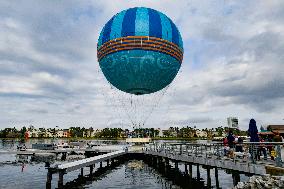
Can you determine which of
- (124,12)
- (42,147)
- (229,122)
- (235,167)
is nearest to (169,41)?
(124,12)

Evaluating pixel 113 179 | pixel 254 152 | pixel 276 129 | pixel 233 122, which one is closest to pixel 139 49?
pixel 233 122

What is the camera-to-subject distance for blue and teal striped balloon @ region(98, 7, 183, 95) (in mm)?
25188

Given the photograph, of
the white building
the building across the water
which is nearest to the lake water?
the building across the water

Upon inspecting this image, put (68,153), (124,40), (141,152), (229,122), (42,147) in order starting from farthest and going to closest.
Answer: (42,147), (68,153), (141,152), (124,40), (229,122)

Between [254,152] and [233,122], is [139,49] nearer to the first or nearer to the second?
[233,122]

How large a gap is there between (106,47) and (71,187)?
13.2 metres

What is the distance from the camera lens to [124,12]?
26.9 meters

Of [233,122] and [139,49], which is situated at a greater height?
[139,49]

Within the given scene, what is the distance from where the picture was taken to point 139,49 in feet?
82.5

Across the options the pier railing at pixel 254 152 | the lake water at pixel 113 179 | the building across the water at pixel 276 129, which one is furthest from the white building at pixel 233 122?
the lake water at pixel 113 179

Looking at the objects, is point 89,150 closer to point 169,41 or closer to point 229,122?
point 169,41

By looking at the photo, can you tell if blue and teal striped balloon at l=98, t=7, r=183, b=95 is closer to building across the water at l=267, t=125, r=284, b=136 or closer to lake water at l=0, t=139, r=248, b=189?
lake water at l=0, t=139, r=248, b=189

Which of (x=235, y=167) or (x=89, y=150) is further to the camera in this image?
(x=89, y=150)

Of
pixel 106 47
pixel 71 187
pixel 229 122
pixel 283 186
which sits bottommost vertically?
pixel 71 187
